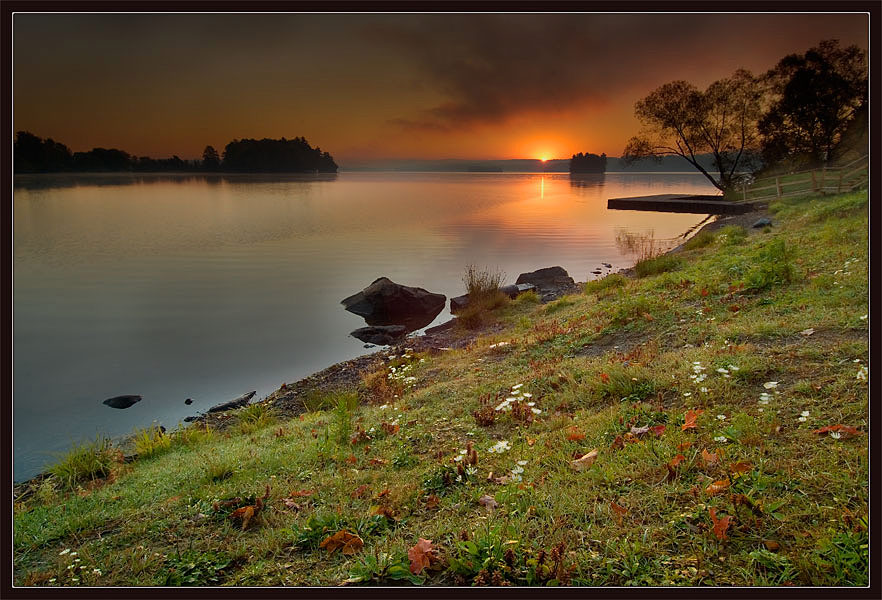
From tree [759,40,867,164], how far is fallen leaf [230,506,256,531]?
1653 inches

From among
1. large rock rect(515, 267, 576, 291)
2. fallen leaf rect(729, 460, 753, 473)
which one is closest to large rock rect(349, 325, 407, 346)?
large rock rect(515, 267, 576, 291)

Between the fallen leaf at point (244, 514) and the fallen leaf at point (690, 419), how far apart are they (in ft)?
12.5

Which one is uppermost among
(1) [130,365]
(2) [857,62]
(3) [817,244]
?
(2) [857,62]

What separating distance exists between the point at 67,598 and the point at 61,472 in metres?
5.52

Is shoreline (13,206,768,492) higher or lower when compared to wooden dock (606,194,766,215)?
lower

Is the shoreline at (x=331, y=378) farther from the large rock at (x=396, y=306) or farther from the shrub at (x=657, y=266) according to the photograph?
the shrub at (x=657, y=266)

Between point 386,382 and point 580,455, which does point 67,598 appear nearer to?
point 580,455

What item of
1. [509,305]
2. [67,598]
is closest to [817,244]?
[509,305]

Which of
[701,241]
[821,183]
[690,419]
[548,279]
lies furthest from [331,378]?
[821,183]

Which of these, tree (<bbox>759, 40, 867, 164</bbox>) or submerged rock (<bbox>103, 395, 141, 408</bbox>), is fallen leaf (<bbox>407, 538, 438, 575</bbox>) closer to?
submerged rock (<bbox>103, 395, 141, 408</bbox>)

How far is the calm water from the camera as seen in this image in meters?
12.4

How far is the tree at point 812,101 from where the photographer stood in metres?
35.3

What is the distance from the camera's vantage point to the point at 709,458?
3871 mm

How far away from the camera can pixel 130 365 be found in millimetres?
14062
